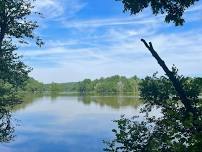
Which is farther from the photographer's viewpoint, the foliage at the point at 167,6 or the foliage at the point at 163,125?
the foliage at the point at 167,6

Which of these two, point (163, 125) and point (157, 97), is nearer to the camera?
point (163, 125)

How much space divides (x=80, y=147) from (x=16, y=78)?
35289 mm

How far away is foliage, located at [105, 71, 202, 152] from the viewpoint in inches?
307

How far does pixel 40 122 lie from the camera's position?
93.6 metres

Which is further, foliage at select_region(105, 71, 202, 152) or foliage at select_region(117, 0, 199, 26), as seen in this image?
foliage at select_region(117, 0, 199, 26)

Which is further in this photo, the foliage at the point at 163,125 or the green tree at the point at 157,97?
the green tree at the point at 157,97

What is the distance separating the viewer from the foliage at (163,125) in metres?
7.79

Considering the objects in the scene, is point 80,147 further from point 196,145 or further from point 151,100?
point 196,145

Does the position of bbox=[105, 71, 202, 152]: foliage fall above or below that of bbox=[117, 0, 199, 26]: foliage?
below

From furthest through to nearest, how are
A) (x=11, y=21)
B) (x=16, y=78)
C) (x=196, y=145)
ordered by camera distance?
1. (x=16, y=78)
2. (x=11, y=21)
3. (x=196, y=145)

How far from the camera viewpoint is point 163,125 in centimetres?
1165

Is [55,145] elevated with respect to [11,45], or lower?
lower

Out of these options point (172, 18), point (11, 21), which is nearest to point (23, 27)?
point (11, 21)

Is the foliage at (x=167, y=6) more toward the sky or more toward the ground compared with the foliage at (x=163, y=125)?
more toward the sky
